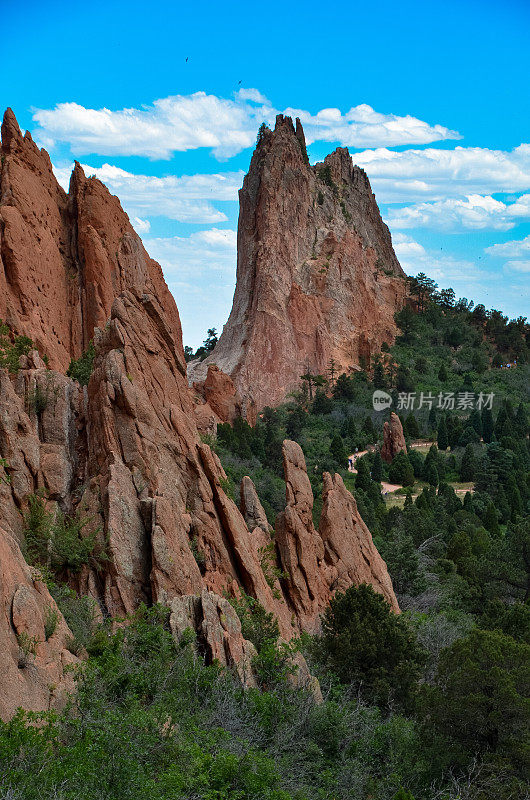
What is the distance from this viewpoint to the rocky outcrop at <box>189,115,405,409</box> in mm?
82250

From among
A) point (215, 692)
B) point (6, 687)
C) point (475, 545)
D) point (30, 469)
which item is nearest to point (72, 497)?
point (30, 469)

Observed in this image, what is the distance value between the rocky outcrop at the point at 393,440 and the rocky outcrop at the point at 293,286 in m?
17.8

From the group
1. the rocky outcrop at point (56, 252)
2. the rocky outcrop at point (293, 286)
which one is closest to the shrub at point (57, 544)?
the rocky outcrop at point (56, 252)

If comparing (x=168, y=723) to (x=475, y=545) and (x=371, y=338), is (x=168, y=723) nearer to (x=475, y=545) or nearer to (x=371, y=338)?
(x=475, y=545)

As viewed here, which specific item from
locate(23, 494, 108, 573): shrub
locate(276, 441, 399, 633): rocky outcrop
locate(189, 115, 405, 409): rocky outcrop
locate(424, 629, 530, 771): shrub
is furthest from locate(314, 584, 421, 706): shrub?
locate(189, 115, 405, 409): rocky outcrop

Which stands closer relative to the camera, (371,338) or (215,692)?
(215,692)

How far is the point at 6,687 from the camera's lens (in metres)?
11.1

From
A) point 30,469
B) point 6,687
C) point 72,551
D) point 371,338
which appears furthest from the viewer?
point 371,338

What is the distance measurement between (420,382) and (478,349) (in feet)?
44.4

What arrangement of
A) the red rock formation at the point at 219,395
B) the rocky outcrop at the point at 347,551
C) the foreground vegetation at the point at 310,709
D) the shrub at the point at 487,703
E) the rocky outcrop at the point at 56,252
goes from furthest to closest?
1. the red rock formation at the point at 219,395
2. the rocky outcrop at the point at 56,252
3. the rocky outcrop at the point at 347,551
4. the shrub at the point at 487,703
5. the foreground vegetation at the point at 310,709

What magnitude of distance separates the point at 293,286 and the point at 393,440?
28925mm

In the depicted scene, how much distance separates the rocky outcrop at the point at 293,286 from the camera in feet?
270

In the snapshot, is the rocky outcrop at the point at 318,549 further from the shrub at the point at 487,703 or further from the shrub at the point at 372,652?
the shrub at the point at 487,703

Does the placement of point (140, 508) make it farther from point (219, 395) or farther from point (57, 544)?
point (219, 395)
